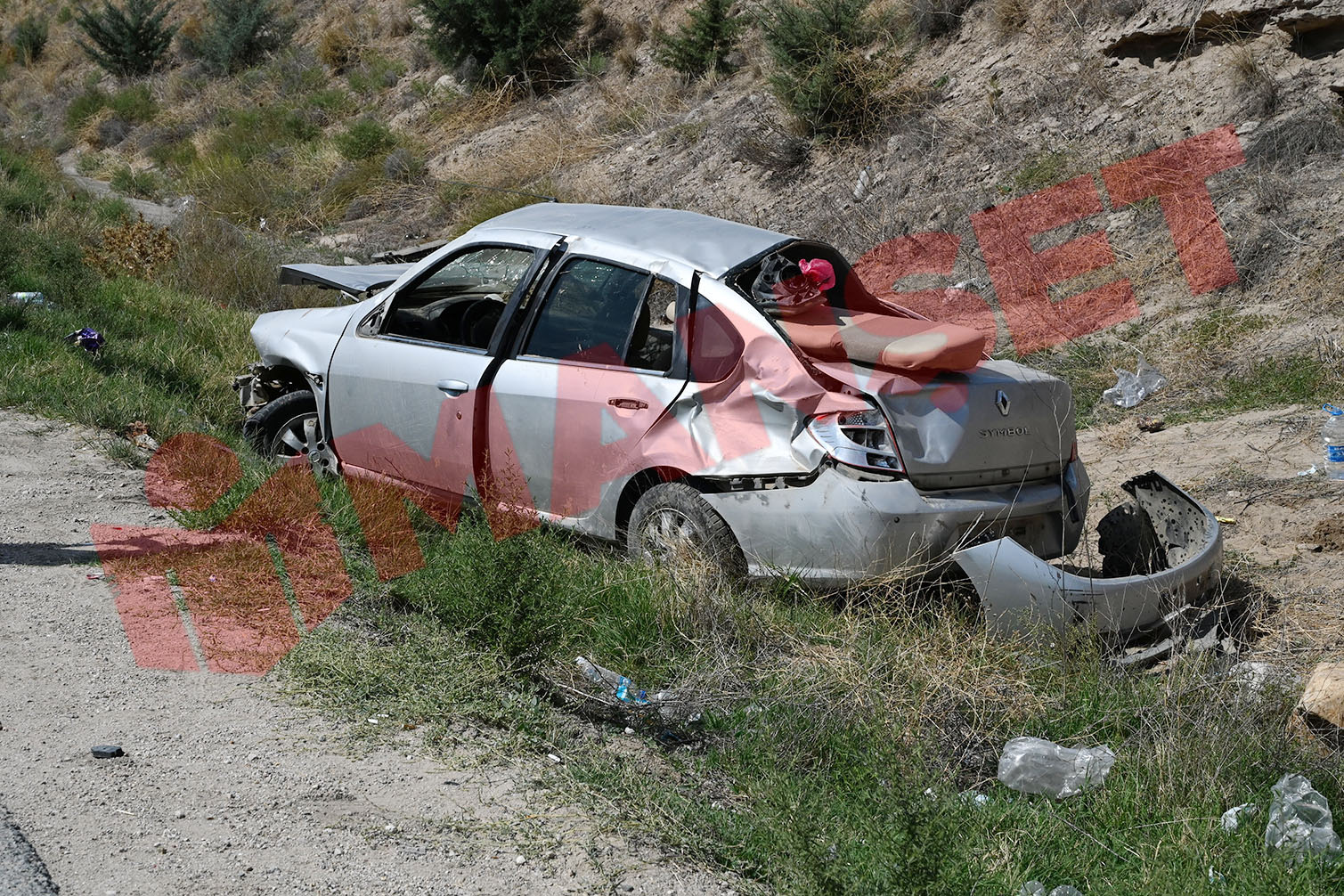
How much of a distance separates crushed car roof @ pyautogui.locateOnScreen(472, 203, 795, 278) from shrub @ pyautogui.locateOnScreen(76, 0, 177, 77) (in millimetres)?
31804

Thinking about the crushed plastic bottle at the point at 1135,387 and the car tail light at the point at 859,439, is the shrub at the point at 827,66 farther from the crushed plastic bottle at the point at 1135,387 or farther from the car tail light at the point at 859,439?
the car tail light at the point at 859,439

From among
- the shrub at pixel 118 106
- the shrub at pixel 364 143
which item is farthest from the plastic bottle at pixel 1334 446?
the shrub at pixel 118 106

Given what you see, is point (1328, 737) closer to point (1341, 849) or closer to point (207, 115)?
point (1341, 849)

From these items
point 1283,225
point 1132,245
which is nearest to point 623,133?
point 1132,245

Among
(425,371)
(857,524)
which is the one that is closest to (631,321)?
(425,371)

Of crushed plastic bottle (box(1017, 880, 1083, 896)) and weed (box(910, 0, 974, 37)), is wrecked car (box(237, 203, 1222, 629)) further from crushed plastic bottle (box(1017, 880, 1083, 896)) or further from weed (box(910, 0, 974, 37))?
weed (box(910, 0, 974, 37))

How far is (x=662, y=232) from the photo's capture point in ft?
18.2

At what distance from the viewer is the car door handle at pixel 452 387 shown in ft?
18.3

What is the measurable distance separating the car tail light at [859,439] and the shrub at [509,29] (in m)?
17.3

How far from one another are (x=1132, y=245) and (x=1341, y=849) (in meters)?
7.59

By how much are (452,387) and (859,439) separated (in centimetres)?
199

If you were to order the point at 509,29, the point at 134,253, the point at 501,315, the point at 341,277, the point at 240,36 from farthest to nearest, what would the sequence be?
the point at 240,36, the point at 509,29, the point at 134,253, the point at 341,277, the point at 501,315

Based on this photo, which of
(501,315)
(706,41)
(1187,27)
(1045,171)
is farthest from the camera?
(706,41)

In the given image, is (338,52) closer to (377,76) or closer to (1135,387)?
(377,76)
